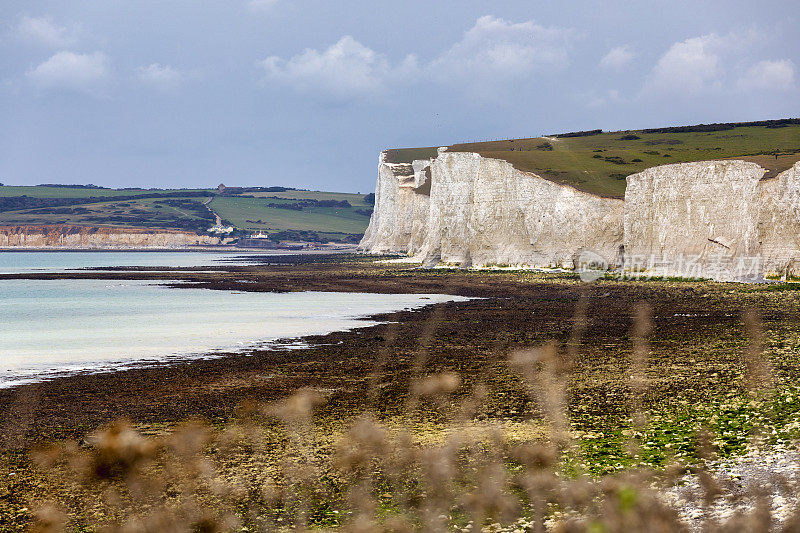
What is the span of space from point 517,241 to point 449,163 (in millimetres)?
13959

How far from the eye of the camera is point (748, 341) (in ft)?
68.2

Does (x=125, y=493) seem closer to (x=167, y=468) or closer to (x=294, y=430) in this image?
(x=167, y=468)

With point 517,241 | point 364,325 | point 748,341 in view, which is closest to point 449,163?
point 517,241

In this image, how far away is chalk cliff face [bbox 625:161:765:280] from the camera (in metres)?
51.6

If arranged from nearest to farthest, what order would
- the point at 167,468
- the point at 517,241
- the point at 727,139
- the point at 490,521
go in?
the point at 490,521, the point at 167,468, the point at 517,241, the point at 727,139

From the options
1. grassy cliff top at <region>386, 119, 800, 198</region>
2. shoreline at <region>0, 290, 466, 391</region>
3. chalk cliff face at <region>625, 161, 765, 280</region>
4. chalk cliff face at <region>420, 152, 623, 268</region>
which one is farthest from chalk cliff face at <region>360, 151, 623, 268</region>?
shoreline at <region>0, 290, 466, 391</region>

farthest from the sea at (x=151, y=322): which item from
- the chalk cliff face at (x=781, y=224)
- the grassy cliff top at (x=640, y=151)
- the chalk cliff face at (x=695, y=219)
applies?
the grassy cliff top at (x=640, y=151)

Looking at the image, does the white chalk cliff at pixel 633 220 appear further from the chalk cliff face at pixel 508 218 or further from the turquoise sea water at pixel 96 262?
the turquoise sea water at pixel 96 262

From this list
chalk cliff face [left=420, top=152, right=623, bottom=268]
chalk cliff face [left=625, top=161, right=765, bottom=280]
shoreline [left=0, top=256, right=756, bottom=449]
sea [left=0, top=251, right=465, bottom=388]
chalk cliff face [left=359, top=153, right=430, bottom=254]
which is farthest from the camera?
chalk cliff face [left=359, top=153, right=430, bottom=254]

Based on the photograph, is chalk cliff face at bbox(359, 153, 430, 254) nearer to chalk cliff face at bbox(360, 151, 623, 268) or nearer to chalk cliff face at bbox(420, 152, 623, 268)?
chalk cliff face at bbox(360, 151, 623, 268)

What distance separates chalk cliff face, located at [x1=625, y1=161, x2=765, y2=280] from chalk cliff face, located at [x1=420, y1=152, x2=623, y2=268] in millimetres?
3529

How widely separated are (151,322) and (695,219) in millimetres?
40033

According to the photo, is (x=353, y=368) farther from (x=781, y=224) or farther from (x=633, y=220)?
(x=633, y=220)

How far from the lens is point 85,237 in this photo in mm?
179000
